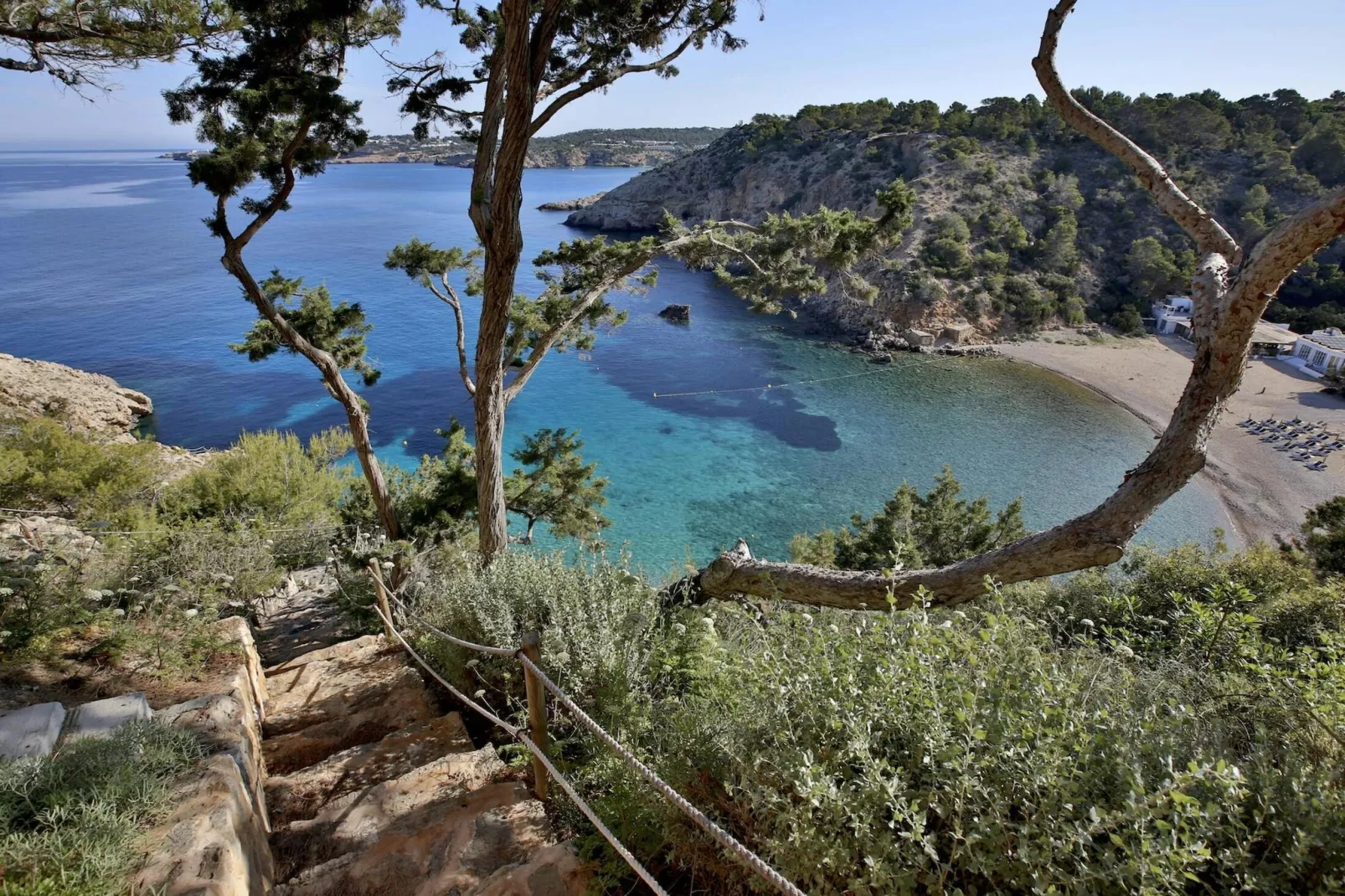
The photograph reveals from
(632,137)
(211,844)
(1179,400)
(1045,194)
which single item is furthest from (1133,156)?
(632,137)

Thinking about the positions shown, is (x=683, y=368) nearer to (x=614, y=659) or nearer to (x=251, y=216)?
(x=251, y=216)

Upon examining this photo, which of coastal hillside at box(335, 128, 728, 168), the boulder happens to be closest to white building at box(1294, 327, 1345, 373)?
the boulder

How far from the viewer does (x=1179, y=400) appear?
355 centimetres

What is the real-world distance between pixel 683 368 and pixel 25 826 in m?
33.1

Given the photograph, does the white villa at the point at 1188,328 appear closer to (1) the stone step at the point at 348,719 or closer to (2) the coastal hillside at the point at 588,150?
(1) the stone step at the point at 348,719

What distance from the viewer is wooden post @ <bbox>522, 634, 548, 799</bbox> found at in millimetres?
2648

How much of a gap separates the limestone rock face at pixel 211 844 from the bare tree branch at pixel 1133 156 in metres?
5.13

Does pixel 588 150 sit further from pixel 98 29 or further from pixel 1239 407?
pixel 98 29

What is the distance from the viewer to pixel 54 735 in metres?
2.63

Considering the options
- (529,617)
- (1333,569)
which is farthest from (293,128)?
(1333,569)

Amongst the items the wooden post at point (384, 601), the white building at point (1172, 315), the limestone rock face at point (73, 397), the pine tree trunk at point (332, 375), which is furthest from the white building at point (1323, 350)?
the limestone rock face at point (73, 397)

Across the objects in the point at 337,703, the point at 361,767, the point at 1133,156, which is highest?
the point at 1133,156

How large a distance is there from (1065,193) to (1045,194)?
51.2 inches

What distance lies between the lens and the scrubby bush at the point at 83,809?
1838mm
